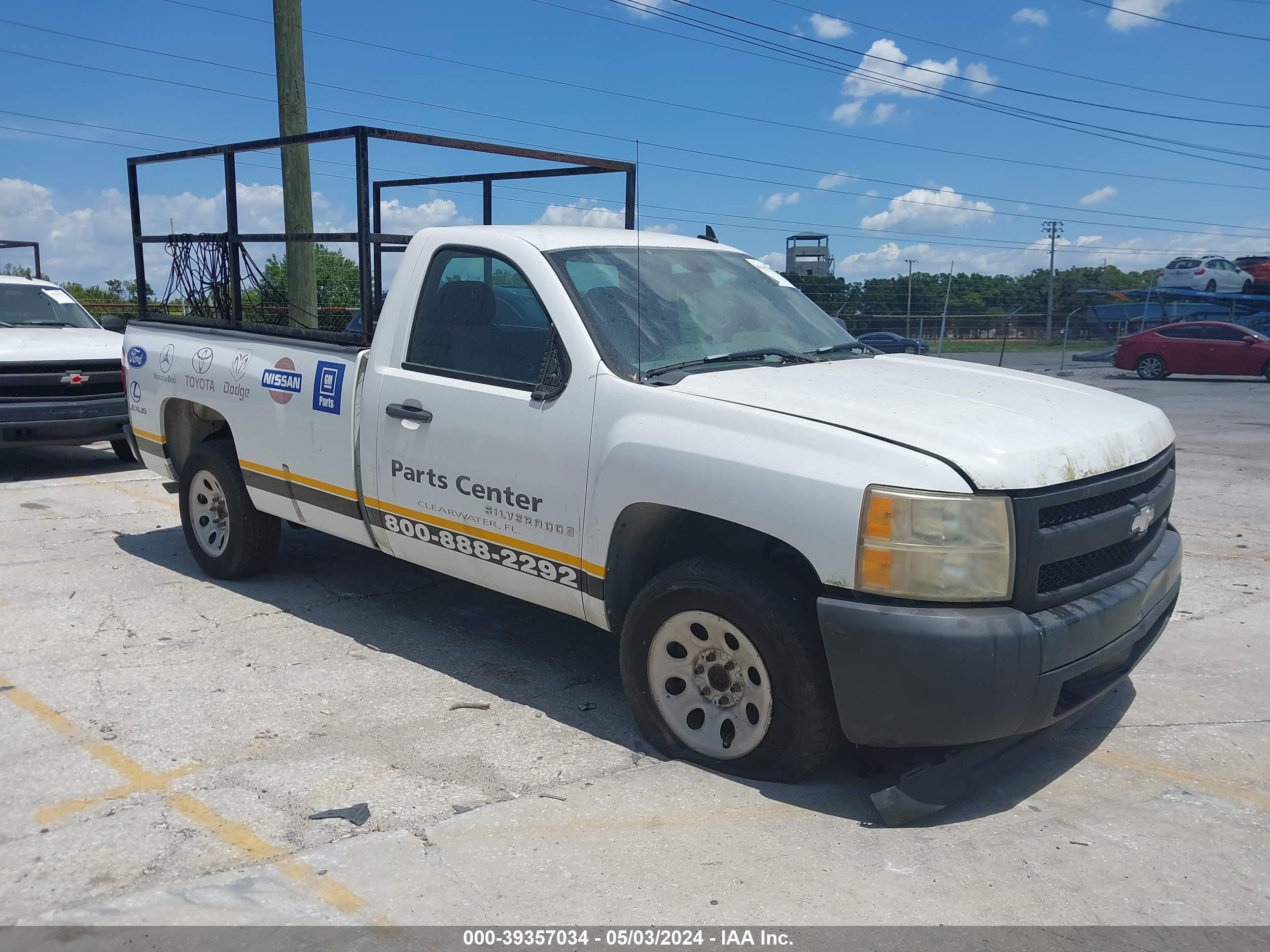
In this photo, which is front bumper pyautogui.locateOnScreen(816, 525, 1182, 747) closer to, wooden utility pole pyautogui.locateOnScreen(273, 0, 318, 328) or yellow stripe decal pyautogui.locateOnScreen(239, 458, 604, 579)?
yellow stripe decal pyautogui.locateOnScreen(239, 458, 604, 579)

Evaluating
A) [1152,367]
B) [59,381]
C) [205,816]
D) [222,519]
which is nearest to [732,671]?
[205,816]

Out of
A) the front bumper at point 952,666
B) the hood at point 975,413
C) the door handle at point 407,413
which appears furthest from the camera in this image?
the door handle at point 407,413

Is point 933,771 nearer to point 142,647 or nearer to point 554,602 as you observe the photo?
point 554,602

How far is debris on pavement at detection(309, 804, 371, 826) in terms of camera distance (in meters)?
3.53

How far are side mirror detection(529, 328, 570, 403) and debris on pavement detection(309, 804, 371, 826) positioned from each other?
165 cm

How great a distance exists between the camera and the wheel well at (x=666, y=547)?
385 centimetres

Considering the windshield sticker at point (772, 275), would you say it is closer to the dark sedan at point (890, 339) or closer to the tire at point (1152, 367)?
the dark sedan at point (890, 339)

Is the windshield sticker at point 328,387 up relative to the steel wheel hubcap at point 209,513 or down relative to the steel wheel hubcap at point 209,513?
up

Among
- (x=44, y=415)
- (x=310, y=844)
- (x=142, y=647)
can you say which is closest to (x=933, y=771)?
(x=310, y=844)

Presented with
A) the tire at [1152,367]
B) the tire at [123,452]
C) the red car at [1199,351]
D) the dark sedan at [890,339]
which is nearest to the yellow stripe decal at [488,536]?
the tire at [123,452]

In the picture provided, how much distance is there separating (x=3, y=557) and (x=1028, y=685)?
645 centimetres

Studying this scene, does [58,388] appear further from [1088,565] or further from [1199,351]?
[1199,351]

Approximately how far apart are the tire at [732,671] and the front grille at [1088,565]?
2.44ft

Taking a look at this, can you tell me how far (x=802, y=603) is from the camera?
3.60 meters
